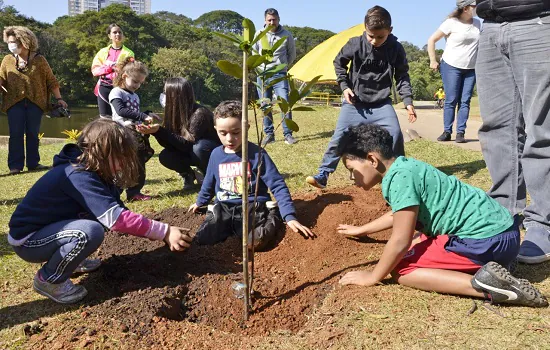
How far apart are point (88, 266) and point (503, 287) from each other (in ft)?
7.92

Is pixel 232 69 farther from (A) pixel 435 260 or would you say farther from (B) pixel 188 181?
(B) pixel 188 181

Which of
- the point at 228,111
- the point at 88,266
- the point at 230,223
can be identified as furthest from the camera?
the point at 230,223

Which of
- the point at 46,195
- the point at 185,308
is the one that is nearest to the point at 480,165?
the point at 185,308

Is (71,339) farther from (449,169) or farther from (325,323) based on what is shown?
(449,169)

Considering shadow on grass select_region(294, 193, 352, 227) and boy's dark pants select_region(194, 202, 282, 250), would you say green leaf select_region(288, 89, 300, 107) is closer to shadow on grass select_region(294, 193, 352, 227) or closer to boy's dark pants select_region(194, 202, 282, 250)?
boy's dark pants select_region(194, 202, 282, 250)

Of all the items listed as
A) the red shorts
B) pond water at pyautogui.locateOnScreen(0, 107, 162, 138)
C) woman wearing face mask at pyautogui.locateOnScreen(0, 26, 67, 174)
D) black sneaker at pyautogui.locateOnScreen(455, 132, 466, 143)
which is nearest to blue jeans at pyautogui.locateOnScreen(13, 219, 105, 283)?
the red shorts

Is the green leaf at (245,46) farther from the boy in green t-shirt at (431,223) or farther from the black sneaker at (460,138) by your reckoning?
the black sneaker at (460,138)

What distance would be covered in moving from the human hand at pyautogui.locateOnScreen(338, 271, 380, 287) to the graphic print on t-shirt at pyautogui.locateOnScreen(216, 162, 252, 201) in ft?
3.60

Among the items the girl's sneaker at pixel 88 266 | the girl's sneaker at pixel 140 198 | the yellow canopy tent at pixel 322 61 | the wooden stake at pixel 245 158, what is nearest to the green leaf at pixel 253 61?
the wooden stake at pixel 245 158

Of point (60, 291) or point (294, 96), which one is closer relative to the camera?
point (294, 96)

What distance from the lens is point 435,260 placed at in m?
2.60

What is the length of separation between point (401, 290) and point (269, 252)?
1.03 m

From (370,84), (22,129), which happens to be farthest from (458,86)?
(22,129)

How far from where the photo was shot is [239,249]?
132 inches
